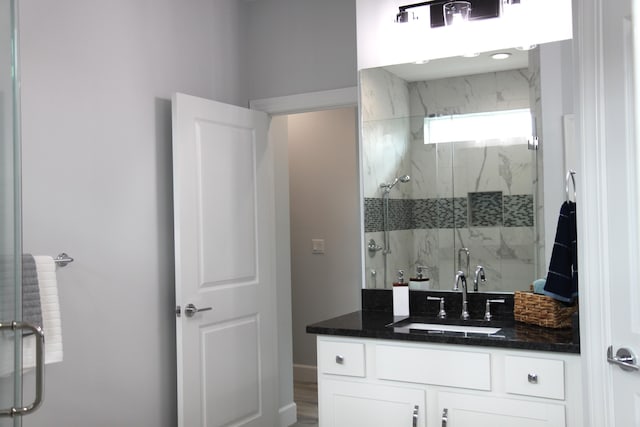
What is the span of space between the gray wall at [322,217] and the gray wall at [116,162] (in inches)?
52.6

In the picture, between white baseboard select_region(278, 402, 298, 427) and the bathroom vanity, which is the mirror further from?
white baseboard select_region(278, 402, 298, 427)

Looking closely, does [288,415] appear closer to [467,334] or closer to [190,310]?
[190,310]

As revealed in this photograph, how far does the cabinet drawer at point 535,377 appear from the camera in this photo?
2.48 m

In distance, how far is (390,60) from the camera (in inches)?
134

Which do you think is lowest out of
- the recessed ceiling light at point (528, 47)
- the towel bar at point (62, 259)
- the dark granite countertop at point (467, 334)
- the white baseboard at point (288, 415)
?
the white baseboard at point (288, 415)

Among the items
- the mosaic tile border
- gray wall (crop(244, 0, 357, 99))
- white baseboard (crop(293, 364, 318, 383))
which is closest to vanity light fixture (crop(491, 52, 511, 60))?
the mosaic tile border

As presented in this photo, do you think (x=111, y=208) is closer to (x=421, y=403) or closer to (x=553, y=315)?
(x=421, y=403)

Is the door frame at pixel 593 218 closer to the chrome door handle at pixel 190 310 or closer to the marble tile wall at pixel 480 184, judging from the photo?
the marble tile wall at pixel 480 184

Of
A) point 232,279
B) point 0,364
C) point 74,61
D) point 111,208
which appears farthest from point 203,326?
point 0,364

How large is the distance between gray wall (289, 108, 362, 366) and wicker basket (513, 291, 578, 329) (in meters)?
2.33

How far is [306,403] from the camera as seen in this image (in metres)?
4.89

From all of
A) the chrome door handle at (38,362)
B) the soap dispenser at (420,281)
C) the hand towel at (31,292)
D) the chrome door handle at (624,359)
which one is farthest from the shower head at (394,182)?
the chrome door handle at (38,362)

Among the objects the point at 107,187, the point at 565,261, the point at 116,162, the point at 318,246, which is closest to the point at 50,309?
the point at 107,187

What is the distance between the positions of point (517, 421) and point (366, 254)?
1.16 metres
